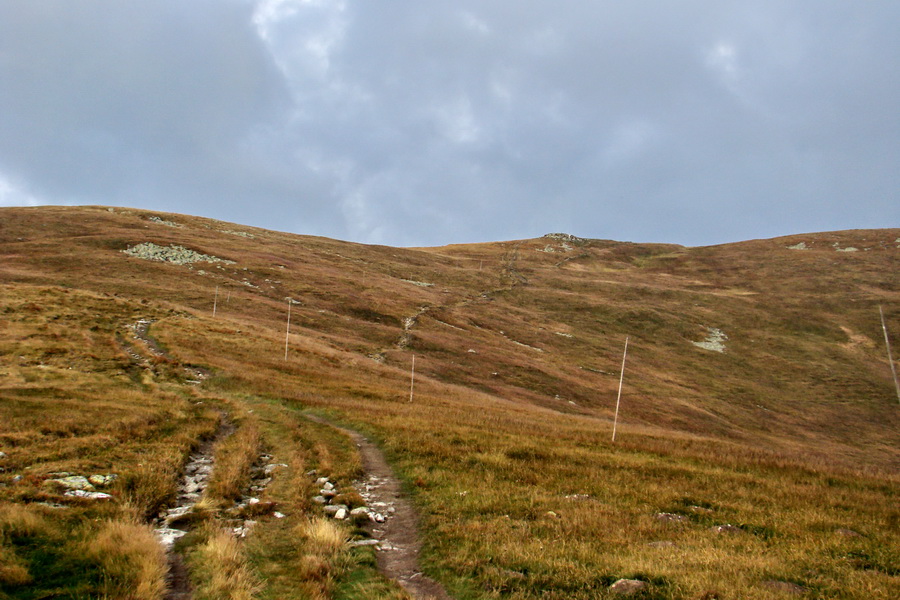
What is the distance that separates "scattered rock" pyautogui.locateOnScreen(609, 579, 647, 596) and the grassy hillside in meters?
0.22

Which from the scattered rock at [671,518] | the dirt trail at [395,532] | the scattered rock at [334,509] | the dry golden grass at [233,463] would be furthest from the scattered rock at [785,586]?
the dry golden grass at [233,463]

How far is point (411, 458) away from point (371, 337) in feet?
143

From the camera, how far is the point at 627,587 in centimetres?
831

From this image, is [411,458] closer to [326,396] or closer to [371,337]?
[326,396]

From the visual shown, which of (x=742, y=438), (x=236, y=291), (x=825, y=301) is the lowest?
(x=742, y=438)

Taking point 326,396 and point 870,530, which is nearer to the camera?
point 870,530

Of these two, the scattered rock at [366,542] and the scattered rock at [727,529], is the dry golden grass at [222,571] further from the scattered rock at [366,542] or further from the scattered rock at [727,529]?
the scattered rock at [727,529]

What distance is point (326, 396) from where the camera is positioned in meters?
31.8

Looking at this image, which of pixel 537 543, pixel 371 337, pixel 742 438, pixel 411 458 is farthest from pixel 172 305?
pixel 742 438

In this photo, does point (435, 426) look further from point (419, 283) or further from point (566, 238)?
point (566, 238)

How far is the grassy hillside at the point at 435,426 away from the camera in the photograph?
9.05m

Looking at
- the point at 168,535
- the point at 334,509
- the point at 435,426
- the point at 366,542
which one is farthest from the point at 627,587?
the point at 435,426

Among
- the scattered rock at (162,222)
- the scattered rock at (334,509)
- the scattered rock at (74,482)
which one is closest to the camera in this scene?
the scattered rock at (74,482)

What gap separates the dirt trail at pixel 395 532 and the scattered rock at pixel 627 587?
2.70m
